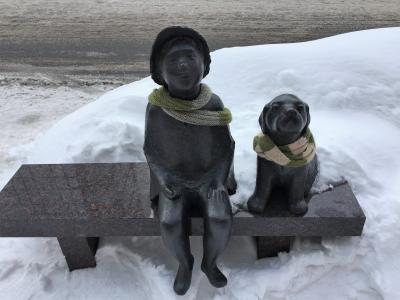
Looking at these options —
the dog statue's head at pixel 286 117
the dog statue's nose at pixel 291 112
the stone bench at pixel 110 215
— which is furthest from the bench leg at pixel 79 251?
the dog statue's nose at pixel 291 112

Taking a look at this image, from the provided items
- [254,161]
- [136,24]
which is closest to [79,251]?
[254,161]

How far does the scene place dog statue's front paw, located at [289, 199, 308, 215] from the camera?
7.61ft

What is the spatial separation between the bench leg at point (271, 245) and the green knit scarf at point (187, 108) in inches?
35.2

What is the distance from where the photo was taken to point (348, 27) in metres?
8.21

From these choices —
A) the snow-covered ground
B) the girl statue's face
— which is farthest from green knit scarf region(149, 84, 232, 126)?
the snow-covered ground

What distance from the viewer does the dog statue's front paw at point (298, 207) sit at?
2.32 metres

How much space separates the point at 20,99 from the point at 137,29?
379 cm

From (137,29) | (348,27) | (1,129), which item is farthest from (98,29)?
(348,27)

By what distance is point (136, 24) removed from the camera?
8945mm

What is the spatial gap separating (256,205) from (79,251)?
1.25 meters

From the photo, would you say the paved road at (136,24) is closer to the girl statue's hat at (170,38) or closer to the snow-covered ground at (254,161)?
the snow-covered ground at (254,161)

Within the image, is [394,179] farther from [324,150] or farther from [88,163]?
[88,163]

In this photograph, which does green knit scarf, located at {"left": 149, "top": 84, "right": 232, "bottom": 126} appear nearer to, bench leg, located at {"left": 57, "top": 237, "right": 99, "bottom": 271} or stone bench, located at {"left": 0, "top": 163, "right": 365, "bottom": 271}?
stone bench, located at {"left": 0, "top": 163, "right": 365, "bottom": 271}

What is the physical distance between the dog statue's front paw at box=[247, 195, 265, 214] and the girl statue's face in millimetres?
817
